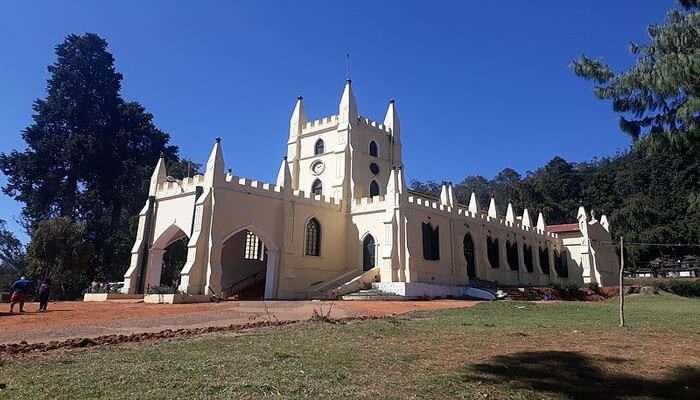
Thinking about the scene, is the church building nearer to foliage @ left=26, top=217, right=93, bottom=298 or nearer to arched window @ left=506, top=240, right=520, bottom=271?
arched window @ left=506, top=240, right=520, bottom=271

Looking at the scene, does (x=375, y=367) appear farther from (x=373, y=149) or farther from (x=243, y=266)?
(x=373, y=149)

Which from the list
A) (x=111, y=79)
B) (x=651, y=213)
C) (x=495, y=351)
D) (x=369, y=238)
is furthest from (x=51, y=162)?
(x=651, y=213)

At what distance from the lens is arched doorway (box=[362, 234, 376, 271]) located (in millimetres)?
30766

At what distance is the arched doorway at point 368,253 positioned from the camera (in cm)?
3077

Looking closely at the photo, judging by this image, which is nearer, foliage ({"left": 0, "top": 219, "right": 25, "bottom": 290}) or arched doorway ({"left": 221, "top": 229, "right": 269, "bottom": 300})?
arched doorway ({"left": 221, "top": 229, "right": 269, "bottom": 300})

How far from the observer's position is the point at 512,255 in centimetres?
3884

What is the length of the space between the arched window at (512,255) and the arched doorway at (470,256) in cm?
514

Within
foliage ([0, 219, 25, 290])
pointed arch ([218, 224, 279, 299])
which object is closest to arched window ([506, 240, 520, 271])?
pointed arch ([218, 224, 279, 299])

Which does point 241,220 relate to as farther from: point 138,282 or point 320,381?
point 320,381

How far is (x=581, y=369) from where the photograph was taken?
702 cm

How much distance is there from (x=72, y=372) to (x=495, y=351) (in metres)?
6.44

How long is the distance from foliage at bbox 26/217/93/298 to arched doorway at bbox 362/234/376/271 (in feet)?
59.8

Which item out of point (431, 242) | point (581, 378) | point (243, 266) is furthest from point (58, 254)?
point (581, 378)

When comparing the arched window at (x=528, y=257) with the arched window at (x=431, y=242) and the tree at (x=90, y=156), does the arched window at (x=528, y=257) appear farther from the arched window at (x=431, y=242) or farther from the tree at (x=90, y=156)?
the tree at (x=90, y=156)
